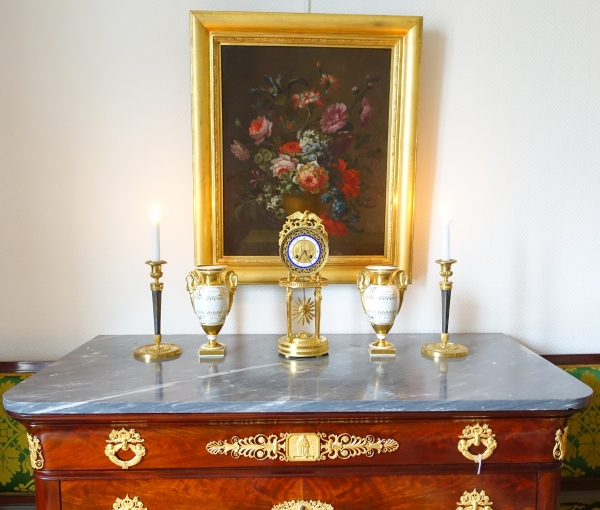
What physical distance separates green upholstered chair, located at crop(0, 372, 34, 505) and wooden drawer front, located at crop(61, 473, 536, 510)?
575 millimetres

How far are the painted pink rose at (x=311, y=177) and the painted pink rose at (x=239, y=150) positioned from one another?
0.57 ft

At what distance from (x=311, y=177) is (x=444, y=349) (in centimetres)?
68

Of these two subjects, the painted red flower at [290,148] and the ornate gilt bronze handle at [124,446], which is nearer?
the ornate gilt bronze handle at [124,446]

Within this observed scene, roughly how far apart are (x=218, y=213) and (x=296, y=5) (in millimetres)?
725

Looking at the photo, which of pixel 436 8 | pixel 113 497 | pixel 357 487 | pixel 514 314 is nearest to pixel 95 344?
pixel 113 497

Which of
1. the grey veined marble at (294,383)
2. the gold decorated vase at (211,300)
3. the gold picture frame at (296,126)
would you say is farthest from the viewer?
the gold picture frame at (296,126)

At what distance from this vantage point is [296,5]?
1525mm

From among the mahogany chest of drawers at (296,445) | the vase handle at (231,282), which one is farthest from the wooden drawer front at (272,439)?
the vase handle at (231,282)

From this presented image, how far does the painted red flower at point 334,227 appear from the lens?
1566mm

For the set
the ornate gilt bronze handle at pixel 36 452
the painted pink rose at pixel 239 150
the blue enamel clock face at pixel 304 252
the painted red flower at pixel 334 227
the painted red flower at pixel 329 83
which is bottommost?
the ornate gilt bronze handle at pixel 36 452

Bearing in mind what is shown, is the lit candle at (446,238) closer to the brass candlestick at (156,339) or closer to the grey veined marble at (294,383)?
the grey veined marble at (294,383)

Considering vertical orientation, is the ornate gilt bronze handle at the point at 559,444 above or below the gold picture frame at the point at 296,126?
below

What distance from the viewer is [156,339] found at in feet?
4.52

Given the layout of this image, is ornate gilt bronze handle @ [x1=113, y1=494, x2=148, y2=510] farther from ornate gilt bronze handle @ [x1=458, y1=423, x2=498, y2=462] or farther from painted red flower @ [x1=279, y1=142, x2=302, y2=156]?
painted red flower @ [x1=279, y1=142, x2=302, y2=156]
